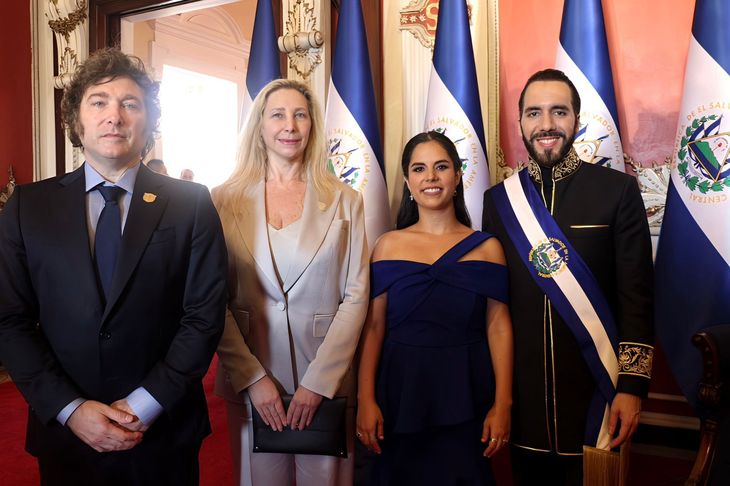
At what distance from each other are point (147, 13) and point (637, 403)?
14.1ft

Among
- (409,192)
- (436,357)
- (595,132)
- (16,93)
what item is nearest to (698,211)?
(595,132)

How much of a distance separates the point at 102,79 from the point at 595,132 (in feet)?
6.76

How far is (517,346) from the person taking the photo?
1.65 meters

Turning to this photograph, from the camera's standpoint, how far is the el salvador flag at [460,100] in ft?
8.98

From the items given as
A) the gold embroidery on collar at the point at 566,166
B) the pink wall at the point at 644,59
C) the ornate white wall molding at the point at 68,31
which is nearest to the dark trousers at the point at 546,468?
the gold embroidery on collar at the point at 566,166

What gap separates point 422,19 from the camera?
3258mm

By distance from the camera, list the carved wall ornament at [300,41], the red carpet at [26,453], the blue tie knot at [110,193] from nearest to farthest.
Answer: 1. the blue tie knot at [110,193]
2. the red carpet at [26,453]
3. the carved wall ornament at [300,41]

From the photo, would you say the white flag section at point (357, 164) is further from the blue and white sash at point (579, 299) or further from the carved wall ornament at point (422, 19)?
the blue and white sash at point (579, 299)

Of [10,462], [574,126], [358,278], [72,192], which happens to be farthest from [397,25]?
[10,462]

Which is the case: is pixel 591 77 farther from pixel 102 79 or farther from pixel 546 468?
pixel 102 79

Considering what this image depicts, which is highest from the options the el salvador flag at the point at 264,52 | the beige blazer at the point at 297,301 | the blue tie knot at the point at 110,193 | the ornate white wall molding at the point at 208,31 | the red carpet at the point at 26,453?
the ornate white wall molding at the point at 208,31

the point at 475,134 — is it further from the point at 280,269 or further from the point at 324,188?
the point at 280,269

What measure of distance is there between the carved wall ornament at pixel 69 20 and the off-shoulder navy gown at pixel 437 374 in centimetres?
400

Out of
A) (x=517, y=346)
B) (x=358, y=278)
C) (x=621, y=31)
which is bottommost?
(x=517, y=346)
